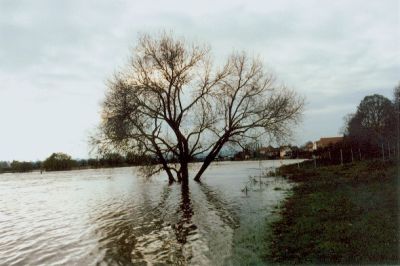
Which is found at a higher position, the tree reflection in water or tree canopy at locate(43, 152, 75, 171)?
tree canopy at locate(43, 152, 75, 171)

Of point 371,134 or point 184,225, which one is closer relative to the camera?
point 184,225

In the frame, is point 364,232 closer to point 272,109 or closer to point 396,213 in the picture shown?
point 396,213

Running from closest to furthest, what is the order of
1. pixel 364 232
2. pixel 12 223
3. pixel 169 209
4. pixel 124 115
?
pixel 364 232 < pixel 12 223 < pixel 169 209 < pixel 124 115

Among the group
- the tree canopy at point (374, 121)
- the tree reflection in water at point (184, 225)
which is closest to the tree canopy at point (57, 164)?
the tree canopy at point (374, 121)

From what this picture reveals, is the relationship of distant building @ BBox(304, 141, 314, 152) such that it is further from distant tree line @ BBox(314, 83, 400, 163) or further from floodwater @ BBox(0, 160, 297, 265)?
floodwater @ BBox(0, 160, 297, 265)

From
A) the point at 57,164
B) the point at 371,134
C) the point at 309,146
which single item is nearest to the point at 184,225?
the point at 371,134

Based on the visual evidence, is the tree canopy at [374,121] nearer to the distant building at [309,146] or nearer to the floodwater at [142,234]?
the floodwater at [142,234]

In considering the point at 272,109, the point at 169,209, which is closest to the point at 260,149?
the point at 272,109

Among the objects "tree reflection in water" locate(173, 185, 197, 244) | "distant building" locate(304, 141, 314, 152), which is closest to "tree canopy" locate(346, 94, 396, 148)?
"tree reflection in water" locate(173, 185, 197, 244)

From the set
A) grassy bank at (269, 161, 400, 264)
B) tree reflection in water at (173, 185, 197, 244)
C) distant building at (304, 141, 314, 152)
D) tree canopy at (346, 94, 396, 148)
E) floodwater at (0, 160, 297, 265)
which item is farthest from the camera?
distant building at (304, 141, 314, 152)

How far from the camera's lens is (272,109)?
121ft

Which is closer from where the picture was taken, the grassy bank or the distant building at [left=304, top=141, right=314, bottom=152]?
the grassy bank

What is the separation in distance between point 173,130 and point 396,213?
90.4 feet

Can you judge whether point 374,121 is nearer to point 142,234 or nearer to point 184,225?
point 184,225
